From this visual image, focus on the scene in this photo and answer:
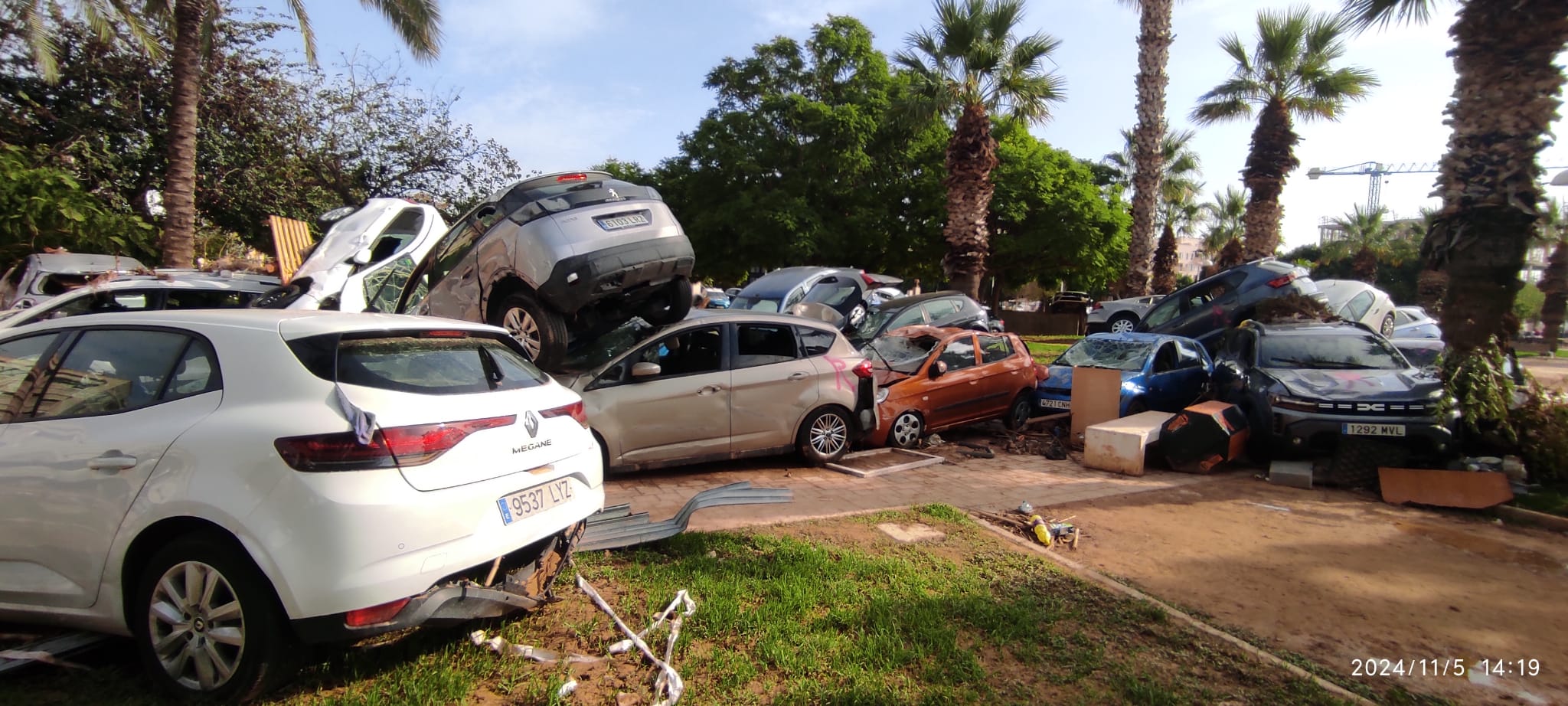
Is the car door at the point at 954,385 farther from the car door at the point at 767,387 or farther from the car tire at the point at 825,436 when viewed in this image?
the car door at the point at 767,387

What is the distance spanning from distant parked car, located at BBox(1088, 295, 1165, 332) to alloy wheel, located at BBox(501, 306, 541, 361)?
17626 mm

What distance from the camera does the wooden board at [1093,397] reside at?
9727 mm

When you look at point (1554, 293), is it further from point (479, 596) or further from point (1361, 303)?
point (479, 596)

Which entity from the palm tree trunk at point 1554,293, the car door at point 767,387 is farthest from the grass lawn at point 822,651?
the palm tree trunk at point 1554,293

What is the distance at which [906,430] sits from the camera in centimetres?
941

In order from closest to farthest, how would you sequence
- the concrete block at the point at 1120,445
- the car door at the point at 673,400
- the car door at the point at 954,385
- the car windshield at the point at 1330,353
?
the car door at the point at 673,400 < the concrete block at the point at 1120,445 < the car windshield at the point at 1330,353 < the car door at the point at 954,385

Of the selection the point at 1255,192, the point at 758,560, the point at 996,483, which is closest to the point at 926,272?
the point at 1255,192

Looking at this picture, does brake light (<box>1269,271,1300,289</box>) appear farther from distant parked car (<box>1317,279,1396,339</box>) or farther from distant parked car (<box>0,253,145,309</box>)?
distant parked car (<box>0,253,145,309</box>)

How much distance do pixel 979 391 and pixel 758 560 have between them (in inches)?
232

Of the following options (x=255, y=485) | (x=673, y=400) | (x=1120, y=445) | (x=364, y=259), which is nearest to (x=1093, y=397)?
(x=1120, y=445)

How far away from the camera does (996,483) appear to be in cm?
767

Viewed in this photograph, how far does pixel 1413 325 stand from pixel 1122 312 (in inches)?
239

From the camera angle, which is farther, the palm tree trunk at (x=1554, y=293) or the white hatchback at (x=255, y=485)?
the palm tree trunk at (x=1554, y=293)

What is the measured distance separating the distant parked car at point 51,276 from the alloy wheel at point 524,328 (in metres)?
6.33
